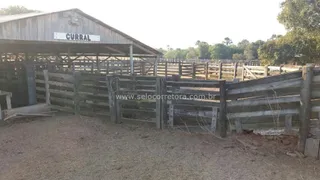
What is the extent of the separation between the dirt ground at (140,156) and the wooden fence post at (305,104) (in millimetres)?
377

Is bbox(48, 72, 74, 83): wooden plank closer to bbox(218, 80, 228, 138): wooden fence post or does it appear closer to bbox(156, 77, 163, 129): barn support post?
bbox(156, 77, 163, 129): barn support post

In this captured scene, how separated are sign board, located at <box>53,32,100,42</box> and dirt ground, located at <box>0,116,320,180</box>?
4055 millimetres

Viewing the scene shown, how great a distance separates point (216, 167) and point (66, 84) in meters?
5.57

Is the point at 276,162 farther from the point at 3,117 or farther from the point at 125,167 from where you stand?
the point at 3,117

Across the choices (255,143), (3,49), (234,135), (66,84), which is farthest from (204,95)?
(3,49)

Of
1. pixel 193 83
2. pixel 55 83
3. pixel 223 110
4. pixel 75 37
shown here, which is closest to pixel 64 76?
pixel 55 83

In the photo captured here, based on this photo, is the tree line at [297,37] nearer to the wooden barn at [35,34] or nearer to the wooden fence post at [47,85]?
the wooden barn at [35,34]

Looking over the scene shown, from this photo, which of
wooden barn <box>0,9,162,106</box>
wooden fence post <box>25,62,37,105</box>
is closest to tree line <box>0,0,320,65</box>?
wooden barn <box>0,9,162,106</box>

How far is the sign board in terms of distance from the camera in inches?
381

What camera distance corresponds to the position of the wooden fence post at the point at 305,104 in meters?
4.63

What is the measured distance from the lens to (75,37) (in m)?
10.4

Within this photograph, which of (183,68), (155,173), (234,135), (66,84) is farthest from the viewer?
(183,68)

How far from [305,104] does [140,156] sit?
2956mm

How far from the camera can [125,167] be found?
182 inches
